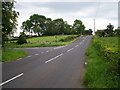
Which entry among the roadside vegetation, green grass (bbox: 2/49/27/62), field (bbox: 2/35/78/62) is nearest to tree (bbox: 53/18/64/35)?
the roadside vegetation

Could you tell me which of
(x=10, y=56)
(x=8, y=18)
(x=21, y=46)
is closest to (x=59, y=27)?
(x=21, y=46)

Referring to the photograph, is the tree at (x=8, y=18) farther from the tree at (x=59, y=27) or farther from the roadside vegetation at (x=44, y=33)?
the tree at (x=59, y=27)

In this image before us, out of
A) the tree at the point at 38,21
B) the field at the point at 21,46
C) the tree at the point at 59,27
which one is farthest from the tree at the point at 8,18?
the tree at the point at 38,21

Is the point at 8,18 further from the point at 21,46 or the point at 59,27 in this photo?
the point at 59,27

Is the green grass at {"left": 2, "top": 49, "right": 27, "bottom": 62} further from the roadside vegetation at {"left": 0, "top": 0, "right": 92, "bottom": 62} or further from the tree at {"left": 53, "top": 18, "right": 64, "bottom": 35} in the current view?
the tree at {"left": 53, "top": 18, "right": 64, "bottom": 35}

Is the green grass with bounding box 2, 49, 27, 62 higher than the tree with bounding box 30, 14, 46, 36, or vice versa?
the tree with bounding box 30, 14, 46, 36

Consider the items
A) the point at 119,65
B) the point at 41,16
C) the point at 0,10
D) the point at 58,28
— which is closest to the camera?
the point at 119,65

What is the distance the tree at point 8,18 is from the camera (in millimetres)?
31797

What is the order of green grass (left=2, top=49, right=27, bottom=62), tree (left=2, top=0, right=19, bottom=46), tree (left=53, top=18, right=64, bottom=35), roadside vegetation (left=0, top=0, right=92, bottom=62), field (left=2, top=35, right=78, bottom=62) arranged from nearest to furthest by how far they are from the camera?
green grass (left=2, top=49, right=27, bottom=62) < field (left=2, top=35, right=78, bottom=62) < tree (left=2, top=0, right=19, bottom=46) < roadside vegetation (left=0, top=0, right=92, bottom=62) < tree (left=53, top=18, right=64, bottom=35)

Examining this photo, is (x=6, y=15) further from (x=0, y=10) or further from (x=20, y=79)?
(x=20, y=79)

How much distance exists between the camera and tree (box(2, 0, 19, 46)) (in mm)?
31797

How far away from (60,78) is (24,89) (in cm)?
360

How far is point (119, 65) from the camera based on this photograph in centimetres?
1408

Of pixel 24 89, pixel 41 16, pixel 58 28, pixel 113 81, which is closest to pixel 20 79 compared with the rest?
pixel 24 89
